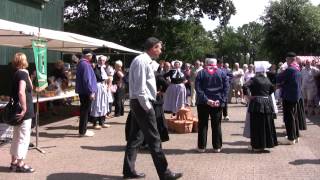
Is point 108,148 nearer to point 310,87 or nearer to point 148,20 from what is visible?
point 310,87

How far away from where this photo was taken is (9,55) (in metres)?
17.4

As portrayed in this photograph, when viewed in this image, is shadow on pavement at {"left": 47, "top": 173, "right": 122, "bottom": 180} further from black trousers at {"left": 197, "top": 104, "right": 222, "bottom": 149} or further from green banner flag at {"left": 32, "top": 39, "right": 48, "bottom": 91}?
black trousers at {"left": 197, "top": 104, "right": 222, "bottom": 149}

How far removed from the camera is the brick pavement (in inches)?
288

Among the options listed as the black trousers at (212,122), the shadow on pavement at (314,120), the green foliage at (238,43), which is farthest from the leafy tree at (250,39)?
the black trousers at (212,122)

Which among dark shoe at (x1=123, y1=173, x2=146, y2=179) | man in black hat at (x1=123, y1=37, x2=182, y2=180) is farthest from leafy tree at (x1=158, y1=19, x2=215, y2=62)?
man in black hat at (x1=123, y1=37, x2=182, y2=180)

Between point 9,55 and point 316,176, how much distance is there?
42.4ft

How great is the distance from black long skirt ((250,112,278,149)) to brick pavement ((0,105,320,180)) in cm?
20

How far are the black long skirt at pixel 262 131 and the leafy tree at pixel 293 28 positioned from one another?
3522 cm

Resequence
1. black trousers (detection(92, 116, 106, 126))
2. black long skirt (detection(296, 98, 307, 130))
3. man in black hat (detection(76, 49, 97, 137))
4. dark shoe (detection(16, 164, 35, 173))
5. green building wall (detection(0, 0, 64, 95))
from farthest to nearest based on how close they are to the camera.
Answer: green building wall (detection(0, 0, 64, 95)), black trousers (detection(92, 116, 106, 126)), black long skirt (detection(296, 98, 307, 130)), man in black hat (detection(76, 49, 97, 137)), dark shoe (detection(16, 164, 35, 173))

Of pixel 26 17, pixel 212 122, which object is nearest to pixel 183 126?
pixel 212 122

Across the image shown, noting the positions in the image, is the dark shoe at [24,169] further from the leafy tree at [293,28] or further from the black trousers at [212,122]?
the leafy tree at [293,28]

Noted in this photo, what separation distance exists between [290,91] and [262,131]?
1433mm

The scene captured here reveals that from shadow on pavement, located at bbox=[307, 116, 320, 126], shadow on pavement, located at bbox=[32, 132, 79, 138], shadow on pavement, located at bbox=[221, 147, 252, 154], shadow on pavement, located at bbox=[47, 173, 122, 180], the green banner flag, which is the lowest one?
shadow on pavement, located at bbox=[47, 173, 122, 180]

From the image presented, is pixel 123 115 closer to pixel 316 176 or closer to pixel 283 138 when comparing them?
pixel 283 138
